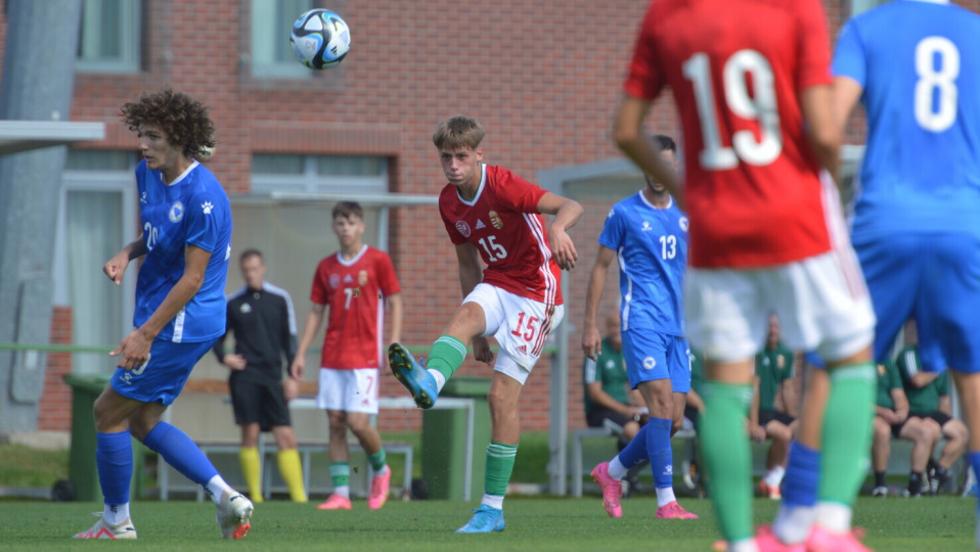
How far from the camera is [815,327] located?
17.2 ft

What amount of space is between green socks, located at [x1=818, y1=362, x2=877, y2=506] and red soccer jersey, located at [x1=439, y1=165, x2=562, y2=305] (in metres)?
3.90

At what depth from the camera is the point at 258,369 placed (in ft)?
49.6

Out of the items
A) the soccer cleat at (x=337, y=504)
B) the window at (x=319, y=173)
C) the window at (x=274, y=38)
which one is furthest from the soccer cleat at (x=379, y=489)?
the window at (x=274, y=38)

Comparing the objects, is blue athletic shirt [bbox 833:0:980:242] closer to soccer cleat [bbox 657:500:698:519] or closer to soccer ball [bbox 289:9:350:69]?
soccer cleat [bbox 657:500:698:519]

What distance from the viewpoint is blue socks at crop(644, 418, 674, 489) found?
1102 centimetres

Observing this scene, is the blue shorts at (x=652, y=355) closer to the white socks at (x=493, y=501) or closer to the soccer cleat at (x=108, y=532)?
the white socks at (x=493, y=501)

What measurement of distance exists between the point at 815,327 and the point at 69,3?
13.7 metres

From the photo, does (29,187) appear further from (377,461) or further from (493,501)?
(493,501)

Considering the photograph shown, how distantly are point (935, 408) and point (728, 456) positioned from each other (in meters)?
12.2

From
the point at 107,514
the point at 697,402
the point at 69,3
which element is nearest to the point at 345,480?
the point at 697,402

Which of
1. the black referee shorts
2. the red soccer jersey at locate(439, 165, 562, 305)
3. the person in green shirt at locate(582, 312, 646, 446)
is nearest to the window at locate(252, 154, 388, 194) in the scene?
the person in green shirt at locate(582, 312, 646, 446)

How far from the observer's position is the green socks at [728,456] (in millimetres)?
5199

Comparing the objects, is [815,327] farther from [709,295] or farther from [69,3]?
[69,3]

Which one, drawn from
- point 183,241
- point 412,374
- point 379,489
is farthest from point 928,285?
point 379,489
